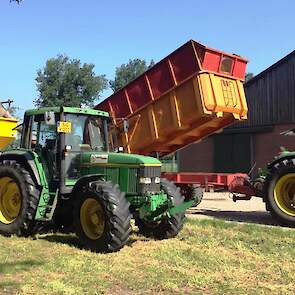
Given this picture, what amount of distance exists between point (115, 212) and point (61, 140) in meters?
1.81

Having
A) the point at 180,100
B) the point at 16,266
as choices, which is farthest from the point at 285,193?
the point at 16,266

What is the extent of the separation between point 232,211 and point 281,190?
2.80 meters

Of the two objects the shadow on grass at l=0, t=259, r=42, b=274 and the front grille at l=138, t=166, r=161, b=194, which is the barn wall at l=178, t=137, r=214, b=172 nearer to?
the front grille at l=138, t=166, r=161, b=194

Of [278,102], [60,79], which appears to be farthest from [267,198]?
[60,79]

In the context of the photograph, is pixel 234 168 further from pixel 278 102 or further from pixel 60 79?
pixel 60 79

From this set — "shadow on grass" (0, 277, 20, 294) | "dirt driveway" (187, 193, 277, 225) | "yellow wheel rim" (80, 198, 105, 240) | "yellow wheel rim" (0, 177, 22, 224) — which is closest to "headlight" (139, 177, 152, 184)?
"yellow wheel rim" (80, 198, 105, 240)

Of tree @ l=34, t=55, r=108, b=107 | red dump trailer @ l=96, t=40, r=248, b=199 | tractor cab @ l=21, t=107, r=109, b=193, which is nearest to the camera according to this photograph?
tractor cab @ l=21, t=107, r=109, b=193

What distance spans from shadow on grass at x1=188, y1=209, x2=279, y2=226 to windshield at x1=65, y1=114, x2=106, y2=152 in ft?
13.0

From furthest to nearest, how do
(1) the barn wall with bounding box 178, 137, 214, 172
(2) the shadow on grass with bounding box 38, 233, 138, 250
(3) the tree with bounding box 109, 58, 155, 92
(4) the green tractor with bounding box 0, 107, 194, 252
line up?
(3) the tree with bounding box 109, 58, 155, 92 < (1) the barn wall with bounding box 178, 137, 214, 172 < (2) the shadow on grass with bounding box 38, 233, 138, 250 < (4) the green tractor with bounding box 0, 107, 194, 252

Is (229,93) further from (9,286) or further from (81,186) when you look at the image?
(9,286)

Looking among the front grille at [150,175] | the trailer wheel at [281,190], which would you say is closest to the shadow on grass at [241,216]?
the trailer wheel at [281,190]

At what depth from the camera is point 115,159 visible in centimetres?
912

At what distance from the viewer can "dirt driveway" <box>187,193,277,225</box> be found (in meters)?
12.5

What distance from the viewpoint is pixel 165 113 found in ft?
39.9
